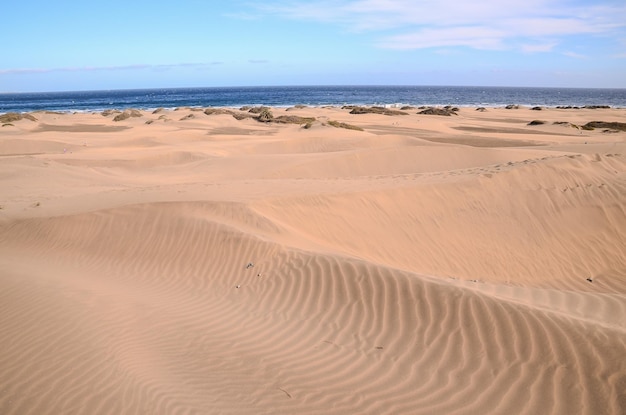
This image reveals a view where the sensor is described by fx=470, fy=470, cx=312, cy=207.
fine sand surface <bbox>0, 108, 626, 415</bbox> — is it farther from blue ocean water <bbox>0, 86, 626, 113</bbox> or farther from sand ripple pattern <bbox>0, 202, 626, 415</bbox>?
blue ocean water <bbox>0, 86, 626, 113</bbox>

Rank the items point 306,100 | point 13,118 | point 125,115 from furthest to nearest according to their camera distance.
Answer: point 306,100 < point 125,115 < point 13,118

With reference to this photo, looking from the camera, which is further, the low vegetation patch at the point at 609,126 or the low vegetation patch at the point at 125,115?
the low vegetation patch at the point at 125,115

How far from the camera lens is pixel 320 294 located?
582 centimetres

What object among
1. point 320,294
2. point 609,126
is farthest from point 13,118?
point 609,126

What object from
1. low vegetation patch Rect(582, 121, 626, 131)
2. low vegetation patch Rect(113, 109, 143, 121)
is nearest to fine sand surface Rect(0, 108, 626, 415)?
low vegetation patch Rect(582, 121, 626, 131)

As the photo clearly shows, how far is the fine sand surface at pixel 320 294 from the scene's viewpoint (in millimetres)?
3898

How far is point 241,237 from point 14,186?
8930mm

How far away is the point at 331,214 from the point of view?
30.4ft

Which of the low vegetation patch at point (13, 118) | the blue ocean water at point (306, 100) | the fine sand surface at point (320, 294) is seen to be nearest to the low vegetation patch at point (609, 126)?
the fine sand surface at point (320, 294)

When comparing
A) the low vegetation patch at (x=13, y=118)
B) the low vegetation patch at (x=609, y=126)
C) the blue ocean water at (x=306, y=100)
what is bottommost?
the low vegetation patch at (x=609, y=126)

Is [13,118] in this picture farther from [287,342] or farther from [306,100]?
[306,100]

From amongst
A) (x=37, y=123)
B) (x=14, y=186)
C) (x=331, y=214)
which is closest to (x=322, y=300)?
(x=331, y=214)

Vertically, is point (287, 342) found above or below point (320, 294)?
below

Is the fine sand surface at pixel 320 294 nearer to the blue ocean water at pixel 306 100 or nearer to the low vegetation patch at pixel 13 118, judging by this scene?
the low vegetation patch at pixel 13 118
